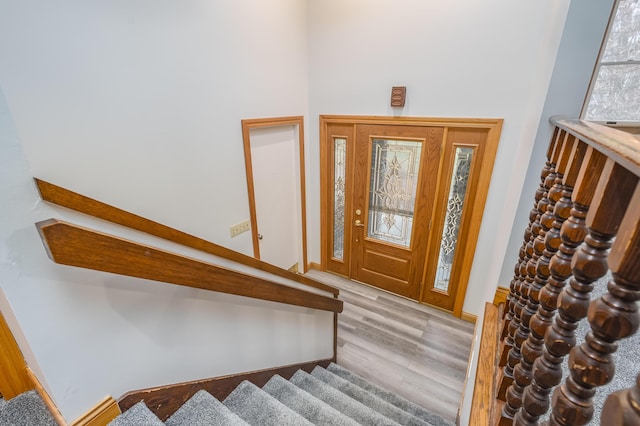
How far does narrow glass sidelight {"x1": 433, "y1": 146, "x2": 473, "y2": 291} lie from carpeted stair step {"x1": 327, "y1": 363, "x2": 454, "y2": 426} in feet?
4.32

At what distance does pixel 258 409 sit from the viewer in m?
1.45

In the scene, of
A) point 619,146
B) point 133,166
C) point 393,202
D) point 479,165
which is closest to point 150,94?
point 133,166

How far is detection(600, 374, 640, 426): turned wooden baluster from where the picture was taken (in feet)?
1.19

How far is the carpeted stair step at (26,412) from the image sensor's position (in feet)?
3.14

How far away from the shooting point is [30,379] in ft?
3.35

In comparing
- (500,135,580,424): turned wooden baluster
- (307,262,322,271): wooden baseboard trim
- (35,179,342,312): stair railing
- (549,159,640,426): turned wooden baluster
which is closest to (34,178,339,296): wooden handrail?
(35,179,342,312): stair railing

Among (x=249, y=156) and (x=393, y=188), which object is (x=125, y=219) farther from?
(x=393, y=188)

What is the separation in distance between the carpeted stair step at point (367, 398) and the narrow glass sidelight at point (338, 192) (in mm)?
1622

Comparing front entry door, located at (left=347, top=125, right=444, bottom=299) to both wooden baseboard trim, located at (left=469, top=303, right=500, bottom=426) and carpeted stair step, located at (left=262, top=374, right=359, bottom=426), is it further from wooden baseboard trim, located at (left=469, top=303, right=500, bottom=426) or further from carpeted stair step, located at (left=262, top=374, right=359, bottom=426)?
carpeted stair step, located at (left=262, top=374, right=359, bottom=426)

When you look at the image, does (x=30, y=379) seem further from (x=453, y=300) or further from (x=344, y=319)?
(x=453, y=300)

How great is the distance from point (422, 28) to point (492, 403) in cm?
270

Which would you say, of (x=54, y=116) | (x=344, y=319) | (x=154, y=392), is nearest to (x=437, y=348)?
(x=344, y=319)

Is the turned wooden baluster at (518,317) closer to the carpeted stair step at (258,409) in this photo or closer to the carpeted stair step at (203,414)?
the carpeted stair step at (258,409)

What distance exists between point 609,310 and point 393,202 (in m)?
2.72
